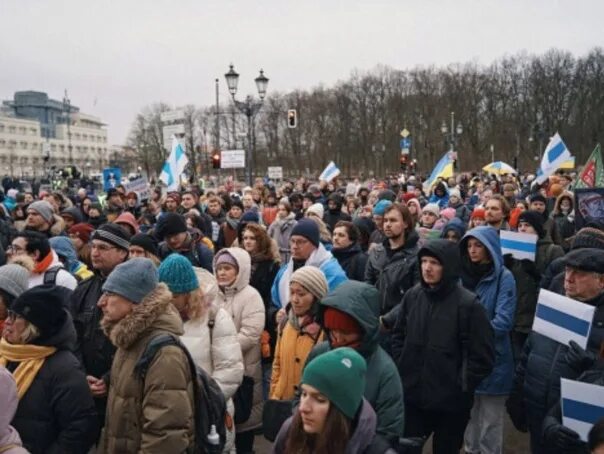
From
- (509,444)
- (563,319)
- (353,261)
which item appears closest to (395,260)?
(353,261)

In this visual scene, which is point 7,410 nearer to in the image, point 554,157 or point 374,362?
point 374,362

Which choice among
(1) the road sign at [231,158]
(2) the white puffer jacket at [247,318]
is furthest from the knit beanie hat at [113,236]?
(1) the road sign at [231,158]

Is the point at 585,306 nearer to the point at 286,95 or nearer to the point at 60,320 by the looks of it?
the point at 60,320

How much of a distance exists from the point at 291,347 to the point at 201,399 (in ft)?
3.54

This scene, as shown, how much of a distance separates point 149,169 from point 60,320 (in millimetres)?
67874

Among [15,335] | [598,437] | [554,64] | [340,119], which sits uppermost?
[554,64]

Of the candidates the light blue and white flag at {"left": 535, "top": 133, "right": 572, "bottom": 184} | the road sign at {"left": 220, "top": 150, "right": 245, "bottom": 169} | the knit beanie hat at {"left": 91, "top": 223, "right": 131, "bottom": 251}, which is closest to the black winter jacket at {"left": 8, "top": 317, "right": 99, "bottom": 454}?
the knit beanie hat at {"left": 91, "top": 223, "right": 131, "bottom": 251}

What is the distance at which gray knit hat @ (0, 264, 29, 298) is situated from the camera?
3.89m

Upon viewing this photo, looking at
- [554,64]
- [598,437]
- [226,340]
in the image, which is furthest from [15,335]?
[554,64]

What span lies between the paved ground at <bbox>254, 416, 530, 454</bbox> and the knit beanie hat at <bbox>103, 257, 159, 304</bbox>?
261 cm

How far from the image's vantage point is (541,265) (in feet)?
19.3

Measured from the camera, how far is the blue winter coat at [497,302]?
456 cm

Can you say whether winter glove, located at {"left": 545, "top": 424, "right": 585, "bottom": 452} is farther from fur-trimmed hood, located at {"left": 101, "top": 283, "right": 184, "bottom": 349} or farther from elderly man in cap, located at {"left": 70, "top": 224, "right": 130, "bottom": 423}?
elderly man in cap, located at {"left": 70, "top": 224, "right": 130, "bottom": 423}

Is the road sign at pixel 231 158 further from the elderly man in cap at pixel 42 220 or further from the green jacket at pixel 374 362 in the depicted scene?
the green jacket at pixel 374 362
